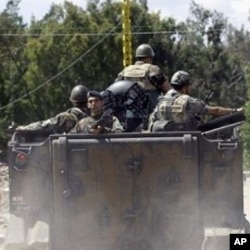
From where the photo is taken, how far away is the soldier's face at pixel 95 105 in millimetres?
9671

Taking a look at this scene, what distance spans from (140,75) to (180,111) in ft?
5.38

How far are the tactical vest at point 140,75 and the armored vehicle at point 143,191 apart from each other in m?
2.26

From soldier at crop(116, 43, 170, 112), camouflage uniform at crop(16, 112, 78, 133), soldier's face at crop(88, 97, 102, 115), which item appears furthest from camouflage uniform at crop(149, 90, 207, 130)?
soldier at crop(116, 43, 170, 112)

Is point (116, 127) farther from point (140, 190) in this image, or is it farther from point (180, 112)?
point (140, 190)

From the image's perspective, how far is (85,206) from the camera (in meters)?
9.04

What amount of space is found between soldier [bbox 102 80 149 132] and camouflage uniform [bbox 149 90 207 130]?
2.35ft

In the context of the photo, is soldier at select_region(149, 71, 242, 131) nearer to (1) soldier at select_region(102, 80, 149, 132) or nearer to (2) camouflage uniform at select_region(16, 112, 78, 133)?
(1) soldier at select_region(102, 80, 149, 132)

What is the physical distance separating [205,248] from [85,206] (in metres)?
1.03

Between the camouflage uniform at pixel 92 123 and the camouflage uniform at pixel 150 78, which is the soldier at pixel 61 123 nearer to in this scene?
the camouflage uniform at pixel 92 123

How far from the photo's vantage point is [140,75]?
37.1ft

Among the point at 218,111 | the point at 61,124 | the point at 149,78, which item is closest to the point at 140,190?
the point at 218,111

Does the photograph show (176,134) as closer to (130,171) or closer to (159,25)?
(130,171)

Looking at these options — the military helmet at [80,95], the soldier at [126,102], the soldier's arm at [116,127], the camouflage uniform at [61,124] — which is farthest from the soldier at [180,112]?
the military helmet at [80,95]

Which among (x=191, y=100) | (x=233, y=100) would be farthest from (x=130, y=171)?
(x=233, y=100)
